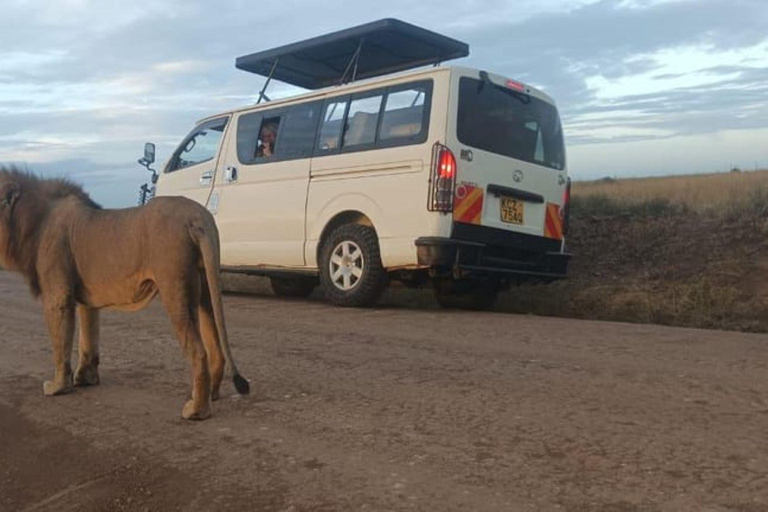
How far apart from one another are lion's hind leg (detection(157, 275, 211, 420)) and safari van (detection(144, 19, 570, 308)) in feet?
13.1

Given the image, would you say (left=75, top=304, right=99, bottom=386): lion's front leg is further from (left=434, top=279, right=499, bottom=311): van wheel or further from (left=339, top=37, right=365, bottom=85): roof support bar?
(left=339, top=37, right=365, bottom=85): roof support bar

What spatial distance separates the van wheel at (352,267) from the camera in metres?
8.63

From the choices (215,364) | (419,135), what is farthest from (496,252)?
(215,364)

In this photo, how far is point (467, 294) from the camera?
971 centimetres

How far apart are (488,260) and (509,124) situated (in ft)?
4.88

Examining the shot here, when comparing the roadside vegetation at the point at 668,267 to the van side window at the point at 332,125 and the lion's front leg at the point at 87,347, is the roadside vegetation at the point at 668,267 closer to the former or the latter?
the van side window at the point at 332,125

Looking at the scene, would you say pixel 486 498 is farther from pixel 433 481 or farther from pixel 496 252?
pixel 496 252

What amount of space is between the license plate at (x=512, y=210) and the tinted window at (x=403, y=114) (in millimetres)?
1203

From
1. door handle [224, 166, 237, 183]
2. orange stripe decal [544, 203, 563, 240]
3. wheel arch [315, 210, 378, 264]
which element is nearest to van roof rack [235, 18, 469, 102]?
door handle [224, 166, 237, 183]

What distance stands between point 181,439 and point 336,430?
0.76m

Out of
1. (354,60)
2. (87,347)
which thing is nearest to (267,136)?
(354,60)

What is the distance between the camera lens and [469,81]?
8.23 meters

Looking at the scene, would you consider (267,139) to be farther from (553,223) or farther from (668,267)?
(668,267)

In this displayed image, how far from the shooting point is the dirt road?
3.17m
